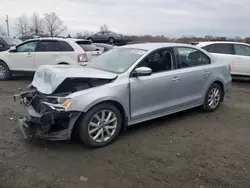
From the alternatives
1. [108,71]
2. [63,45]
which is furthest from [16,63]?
[108,71]

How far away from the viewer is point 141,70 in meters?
4.44

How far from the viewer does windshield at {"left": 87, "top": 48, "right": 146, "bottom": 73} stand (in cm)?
471

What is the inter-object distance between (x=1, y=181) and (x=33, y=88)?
188 centimetres

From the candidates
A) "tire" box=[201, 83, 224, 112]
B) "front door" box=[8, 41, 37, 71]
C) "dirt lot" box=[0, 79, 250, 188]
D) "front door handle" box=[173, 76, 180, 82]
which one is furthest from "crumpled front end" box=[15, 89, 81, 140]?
"front door" box=[8, 41, 37, 71]

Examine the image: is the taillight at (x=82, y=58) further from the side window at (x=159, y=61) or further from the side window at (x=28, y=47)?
the side window at (x=159, y=61)

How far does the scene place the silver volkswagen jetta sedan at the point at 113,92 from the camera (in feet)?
12.8

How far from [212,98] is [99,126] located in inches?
118

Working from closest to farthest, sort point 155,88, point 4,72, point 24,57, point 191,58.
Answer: point 155,88, point 191,58, point 24,57, point 4,72

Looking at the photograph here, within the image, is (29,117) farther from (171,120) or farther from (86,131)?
(171,120)

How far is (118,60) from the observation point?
195 inches

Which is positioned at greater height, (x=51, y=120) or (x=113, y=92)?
(x=113, y=92)

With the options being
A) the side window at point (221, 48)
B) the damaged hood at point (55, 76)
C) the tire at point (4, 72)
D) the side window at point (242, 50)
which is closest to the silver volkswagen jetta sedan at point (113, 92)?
the damaged hood at point (55, 76)

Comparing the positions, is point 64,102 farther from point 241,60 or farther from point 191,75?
point 241,60

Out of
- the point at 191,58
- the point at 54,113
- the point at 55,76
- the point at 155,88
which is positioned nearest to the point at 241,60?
the point at 191,58
